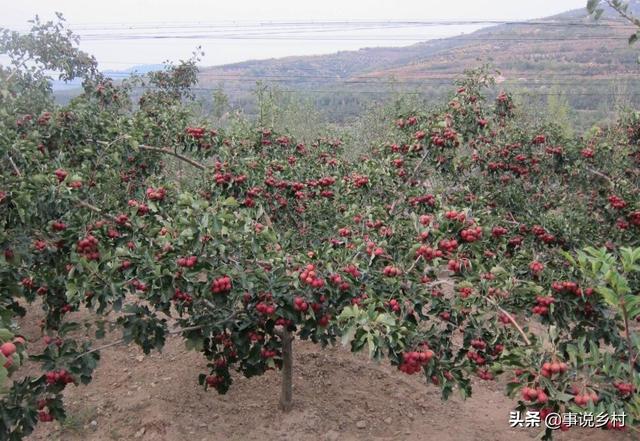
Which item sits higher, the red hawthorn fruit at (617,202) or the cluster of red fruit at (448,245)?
the cluster of red fruit at (448,245)

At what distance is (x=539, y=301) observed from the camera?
2.57m

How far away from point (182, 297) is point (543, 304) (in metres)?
1.88

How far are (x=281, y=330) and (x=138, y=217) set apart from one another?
61.4 inches

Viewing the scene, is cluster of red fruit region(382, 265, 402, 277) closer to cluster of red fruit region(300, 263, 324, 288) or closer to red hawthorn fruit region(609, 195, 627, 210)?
cluster of red fruit region(300, 263, 324, 288)

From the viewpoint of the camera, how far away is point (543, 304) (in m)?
2.57

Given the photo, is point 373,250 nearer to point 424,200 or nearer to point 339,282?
point 339,282

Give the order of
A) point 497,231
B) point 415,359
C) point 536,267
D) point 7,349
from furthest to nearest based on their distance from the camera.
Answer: point 497,231 → point 536,267 → point 415,359 → point 7,349

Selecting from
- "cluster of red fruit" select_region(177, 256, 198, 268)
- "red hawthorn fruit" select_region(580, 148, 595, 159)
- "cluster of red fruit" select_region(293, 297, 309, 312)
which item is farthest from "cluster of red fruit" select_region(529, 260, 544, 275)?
"red hawthorn fruit" select_region(580, 148, 595, 159)

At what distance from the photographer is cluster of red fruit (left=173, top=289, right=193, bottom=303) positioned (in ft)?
8.78

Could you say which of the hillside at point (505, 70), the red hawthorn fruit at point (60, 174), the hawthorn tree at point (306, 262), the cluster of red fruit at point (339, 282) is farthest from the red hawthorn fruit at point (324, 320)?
the hillside at point (505, 70)

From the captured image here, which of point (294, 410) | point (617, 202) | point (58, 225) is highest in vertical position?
point (58, 225)

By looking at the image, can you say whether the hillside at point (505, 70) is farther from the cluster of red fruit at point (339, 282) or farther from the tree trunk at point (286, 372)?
the cluster of red fruit at point (339, 282)

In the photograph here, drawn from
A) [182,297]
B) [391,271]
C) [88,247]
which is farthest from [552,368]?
[88,247]

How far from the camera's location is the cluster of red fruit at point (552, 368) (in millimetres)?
1993
